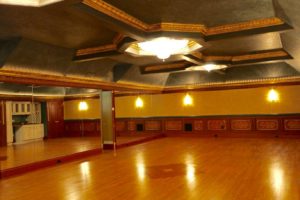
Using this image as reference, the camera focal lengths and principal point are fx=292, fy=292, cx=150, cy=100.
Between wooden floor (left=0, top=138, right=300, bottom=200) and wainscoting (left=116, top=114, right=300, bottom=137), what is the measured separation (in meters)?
2.78

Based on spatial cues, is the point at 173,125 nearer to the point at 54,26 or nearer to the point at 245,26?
the point at 245,26

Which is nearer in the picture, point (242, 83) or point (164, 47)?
point (164, 47)

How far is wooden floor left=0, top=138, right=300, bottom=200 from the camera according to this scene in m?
4.64

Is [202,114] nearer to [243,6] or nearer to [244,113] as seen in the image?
[244,113]

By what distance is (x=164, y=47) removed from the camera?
20.4ft

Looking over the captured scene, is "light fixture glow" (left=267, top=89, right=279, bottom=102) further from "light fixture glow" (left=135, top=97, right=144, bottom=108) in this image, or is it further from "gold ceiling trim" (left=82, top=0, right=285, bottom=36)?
"gold ceiling trim" (left=82, top=0, right=285, bottom=36)

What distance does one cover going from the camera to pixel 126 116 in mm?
13945

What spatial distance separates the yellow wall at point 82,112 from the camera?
14.5 meters

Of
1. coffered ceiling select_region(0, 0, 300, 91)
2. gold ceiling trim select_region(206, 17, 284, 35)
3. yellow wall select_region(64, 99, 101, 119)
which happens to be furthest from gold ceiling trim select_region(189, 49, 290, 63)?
yellow wall select_region(64, 99, 101, 119)

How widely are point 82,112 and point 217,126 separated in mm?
6792

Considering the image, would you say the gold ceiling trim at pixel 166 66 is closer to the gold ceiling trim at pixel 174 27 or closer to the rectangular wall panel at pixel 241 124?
the rectangular wall panel at pixel 241 124

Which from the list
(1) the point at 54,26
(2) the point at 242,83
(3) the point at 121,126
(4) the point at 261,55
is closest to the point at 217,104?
(2) the point at 242,83

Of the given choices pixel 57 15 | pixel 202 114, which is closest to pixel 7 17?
pixel 57 15

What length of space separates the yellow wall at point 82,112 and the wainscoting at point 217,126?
1.32 meters
